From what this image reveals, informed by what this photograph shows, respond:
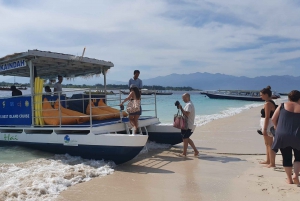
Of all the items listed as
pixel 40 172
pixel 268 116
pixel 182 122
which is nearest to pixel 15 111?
pixel 40 172

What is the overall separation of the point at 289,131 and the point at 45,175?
183 inches

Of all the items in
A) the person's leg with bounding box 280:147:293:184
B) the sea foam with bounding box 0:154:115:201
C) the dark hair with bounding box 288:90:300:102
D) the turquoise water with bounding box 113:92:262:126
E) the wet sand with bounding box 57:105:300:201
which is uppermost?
the dark hair with bounding box 288:90:300:102

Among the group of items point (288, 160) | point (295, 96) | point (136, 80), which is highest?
point (136, 80)

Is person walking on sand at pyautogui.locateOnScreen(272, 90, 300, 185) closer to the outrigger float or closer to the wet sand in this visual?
the wet sand

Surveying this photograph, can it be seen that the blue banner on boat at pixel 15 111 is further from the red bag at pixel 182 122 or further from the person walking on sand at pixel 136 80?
the red bag at pixel 182 122

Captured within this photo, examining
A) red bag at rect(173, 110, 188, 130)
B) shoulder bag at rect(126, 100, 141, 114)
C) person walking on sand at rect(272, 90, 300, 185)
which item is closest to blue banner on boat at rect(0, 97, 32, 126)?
shoulder bag at rect(126, 100, 141, 114)

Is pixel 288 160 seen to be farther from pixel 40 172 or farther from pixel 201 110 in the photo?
pixel 201 110

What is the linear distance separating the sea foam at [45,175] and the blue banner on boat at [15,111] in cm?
157

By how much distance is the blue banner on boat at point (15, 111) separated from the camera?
8.36 m

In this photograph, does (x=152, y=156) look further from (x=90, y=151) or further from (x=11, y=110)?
(x=11, y=110)

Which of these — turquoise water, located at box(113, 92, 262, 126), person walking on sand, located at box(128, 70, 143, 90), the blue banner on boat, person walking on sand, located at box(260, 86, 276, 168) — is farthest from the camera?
turquoise water, located at box(113, 92, 262, 126)

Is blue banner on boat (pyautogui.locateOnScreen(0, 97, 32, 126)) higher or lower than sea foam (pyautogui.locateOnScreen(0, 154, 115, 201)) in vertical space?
higher

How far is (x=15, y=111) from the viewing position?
8.73 meters

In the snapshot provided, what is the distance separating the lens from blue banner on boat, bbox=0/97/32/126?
836 cm
